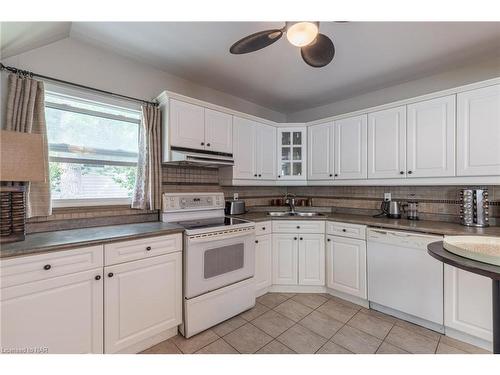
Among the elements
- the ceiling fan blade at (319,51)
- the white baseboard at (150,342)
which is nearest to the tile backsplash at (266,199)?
the white baseboard at (150,342)

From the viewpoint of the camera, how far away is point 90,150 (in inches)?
81.7

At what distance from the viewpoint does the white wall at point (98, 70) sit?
1.77m

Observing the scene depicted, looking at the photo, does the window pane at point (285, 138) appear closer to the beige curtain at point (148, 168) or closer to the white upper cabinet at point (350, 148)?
the white upper cabinet at point (350, 148)

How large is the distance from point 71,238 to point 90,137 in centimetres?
102

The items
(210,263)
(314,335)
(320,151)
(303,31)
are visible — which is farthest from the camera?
(320,151)

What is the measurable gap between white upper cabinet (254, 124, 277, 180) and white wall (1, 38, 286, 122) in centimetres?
92

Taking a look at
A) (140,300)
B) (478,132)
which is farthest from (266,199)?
(478,132)

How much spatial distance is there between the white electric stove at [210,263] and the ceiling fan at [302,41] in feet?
4.79

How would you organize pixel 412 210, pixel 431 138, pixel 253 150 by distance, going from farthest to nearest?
pixel 253 150, pixel 412 210, pixel 431 138

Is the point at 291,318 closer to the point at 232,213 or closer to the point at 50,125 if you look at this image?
the point at 232,213

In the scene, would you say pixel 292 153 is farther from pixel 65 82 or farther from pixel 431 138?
pixel 65 82

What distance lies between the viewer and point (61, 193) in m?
1.93

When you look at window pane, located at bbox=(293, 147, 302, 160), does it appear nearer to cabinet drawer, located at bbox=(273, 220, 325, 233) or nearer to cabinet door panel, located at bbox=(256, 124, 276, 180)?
cabinet door panel, located at bbox=(256, 124, 276, 180)

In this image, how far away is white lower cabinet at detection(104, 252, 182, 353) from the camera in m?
1.56
